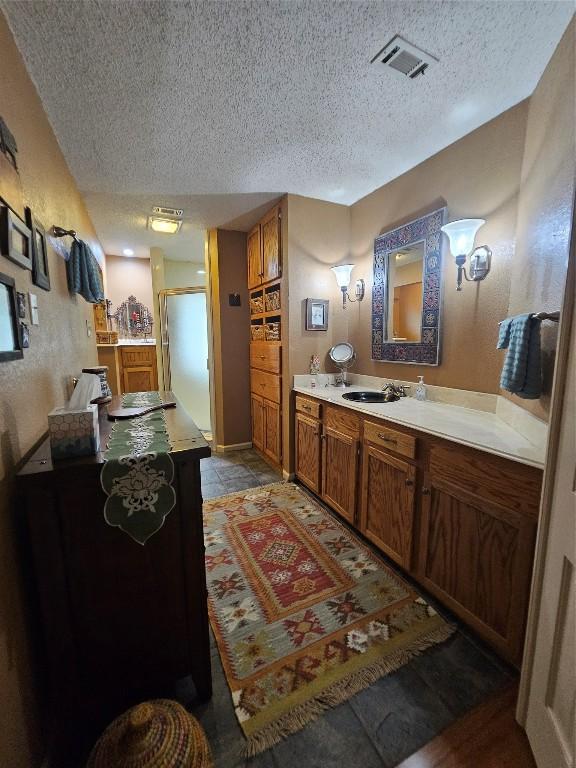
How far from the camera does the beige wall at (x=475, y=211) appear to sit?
1.63 m

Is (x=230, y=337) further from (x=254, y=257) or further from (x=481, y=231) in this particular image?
(x=481, y=231)

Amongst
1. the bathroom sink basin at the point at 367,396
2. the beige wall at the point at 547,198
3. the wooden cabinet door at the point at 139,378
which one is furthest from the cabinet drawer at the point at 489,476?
the wooden cabinet door at the point at 139,378

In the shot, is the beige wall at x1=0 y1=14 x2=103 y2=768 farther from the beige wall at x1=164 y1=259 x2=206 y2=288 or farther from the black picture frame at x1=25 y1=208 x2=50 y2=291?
the beige wall at x1=164 y1=259 x2=206 y2=288

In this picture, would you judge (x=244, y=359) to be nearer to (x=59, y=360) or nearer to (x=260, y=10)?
(x=59, y=360)

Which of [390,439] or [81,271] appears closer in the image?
[390,439]

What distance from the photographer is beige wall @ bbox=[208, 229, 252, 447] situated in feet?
11.2

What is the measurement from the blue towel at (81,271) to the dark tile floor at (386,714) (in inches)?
79.5

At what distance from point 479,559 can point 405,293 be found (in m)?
1.71

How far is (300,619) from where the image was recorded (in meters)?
1.44

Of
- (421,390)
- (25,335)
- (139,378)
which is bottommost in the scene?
(139,378)

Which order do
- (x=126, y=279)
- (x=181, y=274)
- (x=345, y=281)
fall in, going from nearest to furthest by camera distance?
(x=345, y=281), (x=126, y=279), (x=181, y=274)

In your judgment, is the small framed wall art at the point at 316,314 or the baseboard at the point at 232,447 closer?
the small framed wall art at the point at 316,314

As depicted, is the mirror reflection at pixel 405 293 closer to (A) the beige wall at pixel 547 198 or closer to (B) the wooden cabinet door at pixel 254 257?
(A) the beige wall at pixel 547 198

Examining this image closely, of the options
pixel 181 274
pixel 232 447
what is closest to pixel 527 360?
pixel 232 447
